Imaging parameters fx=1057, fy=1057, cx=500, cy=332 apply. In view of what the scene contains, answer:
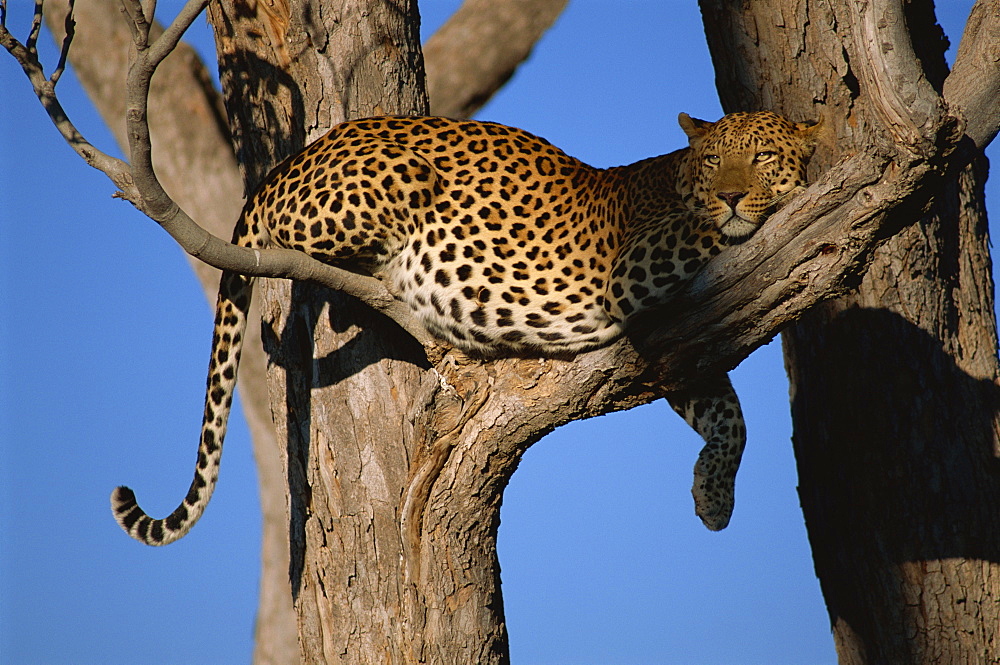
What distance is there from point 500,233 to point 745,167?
1274 millimetres

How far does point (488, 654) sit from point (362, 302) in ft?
6.57

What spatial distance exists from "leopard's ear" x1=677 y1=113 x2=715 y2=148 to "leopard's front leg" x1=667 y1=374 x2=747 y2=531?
4.30 ft

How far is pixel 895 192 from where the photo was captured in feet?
13.0

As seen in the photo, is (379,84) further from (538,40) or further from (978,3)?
(538,40)

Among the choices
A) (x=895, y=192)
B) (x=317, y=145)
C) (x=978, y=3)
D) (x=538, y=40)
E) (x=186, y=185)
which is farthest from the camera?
(x=538, y=40)

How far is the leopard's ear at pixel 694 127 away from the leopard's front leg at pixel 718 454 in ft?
4.30

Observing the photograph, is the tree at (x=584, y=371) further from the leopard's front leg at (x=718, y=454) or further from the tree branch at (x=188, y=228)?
the leopard's front leg at (x=718, y=454)

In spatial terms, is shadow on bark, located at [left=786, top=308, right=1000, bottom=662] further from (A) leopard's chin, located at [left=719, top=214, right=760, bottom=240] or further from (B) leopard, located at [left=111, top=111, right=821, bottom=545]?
(A) leopard's chin, located at [left=719, top=214, right=760, bottom=240]

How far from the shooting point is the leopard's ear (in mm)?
5414

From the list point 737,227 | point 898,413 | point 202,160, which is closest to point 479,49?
point 202,160

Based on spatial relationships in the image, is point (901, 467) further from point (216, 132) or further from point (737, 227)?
point (216, 132)

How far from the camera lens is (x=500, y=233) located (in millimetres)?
5461


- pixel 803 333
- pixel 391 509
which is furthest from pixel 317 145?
pixel 803 333

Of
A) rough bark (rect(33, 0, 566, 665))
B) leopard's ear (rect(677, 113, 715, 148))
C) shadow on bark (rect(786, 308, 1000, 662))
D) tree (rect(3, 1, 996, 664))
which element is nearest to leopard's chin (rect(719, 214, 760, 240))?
tree (rect(3, 1, 996, 664))
